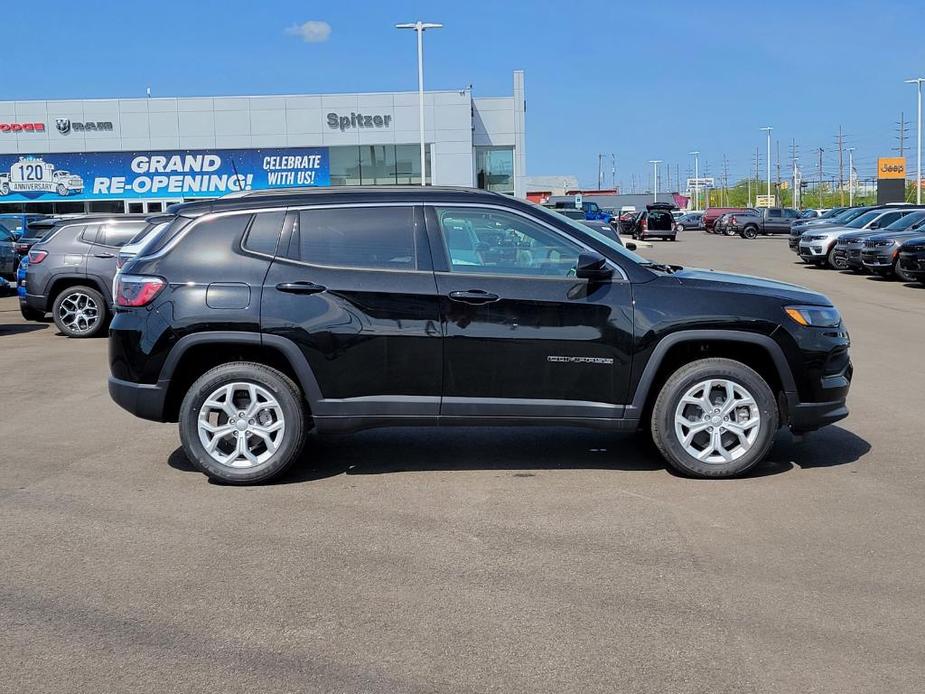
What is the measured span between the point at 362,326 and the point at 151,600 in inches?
92.1

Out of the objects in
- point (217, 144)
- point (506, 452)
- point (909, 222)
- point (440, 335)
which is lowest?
point (506, 452)

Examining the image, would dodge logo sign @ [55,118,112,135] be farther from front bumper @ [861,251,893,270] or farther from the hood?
the hood

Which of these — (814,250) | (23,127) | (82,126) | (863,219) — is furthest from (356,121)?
(814,250)

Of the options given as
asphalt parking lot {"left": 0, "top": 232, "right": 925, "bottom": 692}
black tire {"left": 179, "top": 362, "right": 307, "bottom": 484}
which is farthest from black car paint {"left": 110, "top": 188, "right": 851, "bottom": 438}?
asphalt parking lot {"left": 0, "top": 232, "right": 925, "bottom": 692}

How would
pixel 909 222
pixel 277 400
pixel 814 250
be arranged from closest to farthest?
1. pixel 277 400
2. pixel 909 222
3. pixel 814 250

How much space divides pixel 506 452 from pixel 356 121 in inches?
Result: 1845

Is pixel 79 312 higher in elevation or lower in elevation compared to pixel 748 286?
lower

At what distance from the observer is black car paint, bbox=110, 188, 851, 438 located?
6.35 metres

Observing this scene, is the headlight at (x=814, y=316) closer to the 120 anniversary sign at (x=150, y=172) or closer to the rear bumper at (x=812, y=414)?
the rear bumper at (x=812, y=414)

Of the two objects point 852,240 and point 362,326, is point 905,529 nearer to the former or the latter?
point 362,326

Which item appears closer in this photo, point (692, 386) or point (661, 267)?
point (692, 386)

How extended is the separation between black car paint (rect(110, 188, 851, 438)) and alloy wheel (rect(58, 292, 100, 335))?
894 centimetres

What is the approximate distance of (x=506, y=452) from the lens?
7.32 metres

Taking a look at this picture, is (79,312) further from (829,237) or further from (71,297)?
(829,237)
